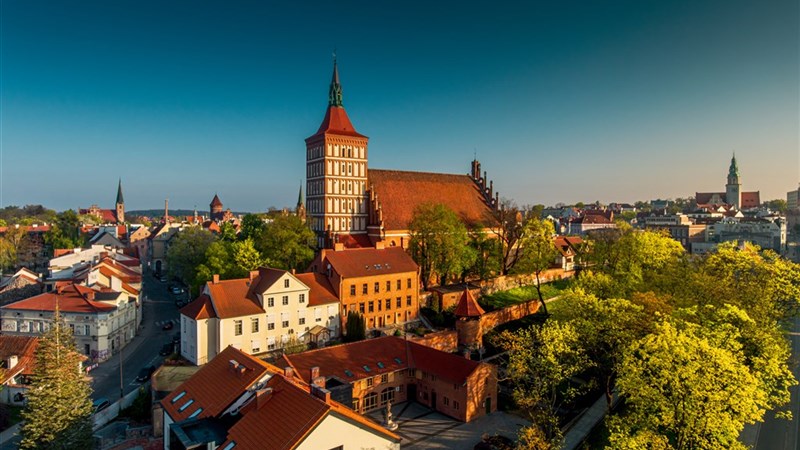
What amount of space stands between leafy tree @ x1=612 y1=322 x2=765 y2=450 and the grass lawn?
34.4 metres

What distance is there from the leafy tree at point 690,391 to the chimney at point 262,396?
1778 cm

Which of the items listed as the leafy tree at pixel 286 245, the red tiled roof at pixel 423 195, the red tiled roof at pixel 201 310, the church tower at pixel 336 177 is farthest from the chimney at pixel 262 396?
the red tiled roof at pixel 423 195

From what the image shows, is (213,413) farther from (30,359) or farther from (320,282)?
(30,359)

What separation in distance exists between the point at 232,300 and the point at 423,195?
3487 centimetres

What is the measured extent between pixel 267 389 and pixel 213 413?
384 centimetres

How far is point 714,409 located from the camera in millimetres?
23672

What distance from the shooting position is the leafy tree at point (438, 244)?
60000 mm

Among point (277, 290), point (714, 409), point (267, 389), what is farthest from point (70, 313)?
point (714, 409)

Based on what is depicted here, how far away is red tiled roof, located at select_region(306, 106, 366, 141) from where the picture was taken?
67.7 meters

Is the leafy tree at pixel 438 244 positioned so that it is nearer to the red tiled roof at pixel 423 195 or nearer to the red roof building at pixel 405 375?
the red tiled roof at pixel 423 195

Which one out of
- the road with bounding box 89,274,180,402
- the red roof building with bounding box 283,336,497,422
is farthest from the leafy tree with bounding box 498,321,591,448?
the road with bounding box 89,274,180,402

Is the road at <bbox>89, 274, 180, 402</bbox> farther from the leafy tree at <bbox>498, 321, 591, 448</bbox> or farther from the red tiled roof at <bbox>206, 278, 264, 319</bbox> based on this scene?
the leafy tree at <bbox>498, 321, 591, 448</bbox>

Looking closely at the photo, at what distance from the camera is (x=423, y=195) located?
72188mm

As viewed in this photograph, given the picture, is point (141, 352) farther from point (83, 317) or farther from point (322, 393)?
point (322, 393)
